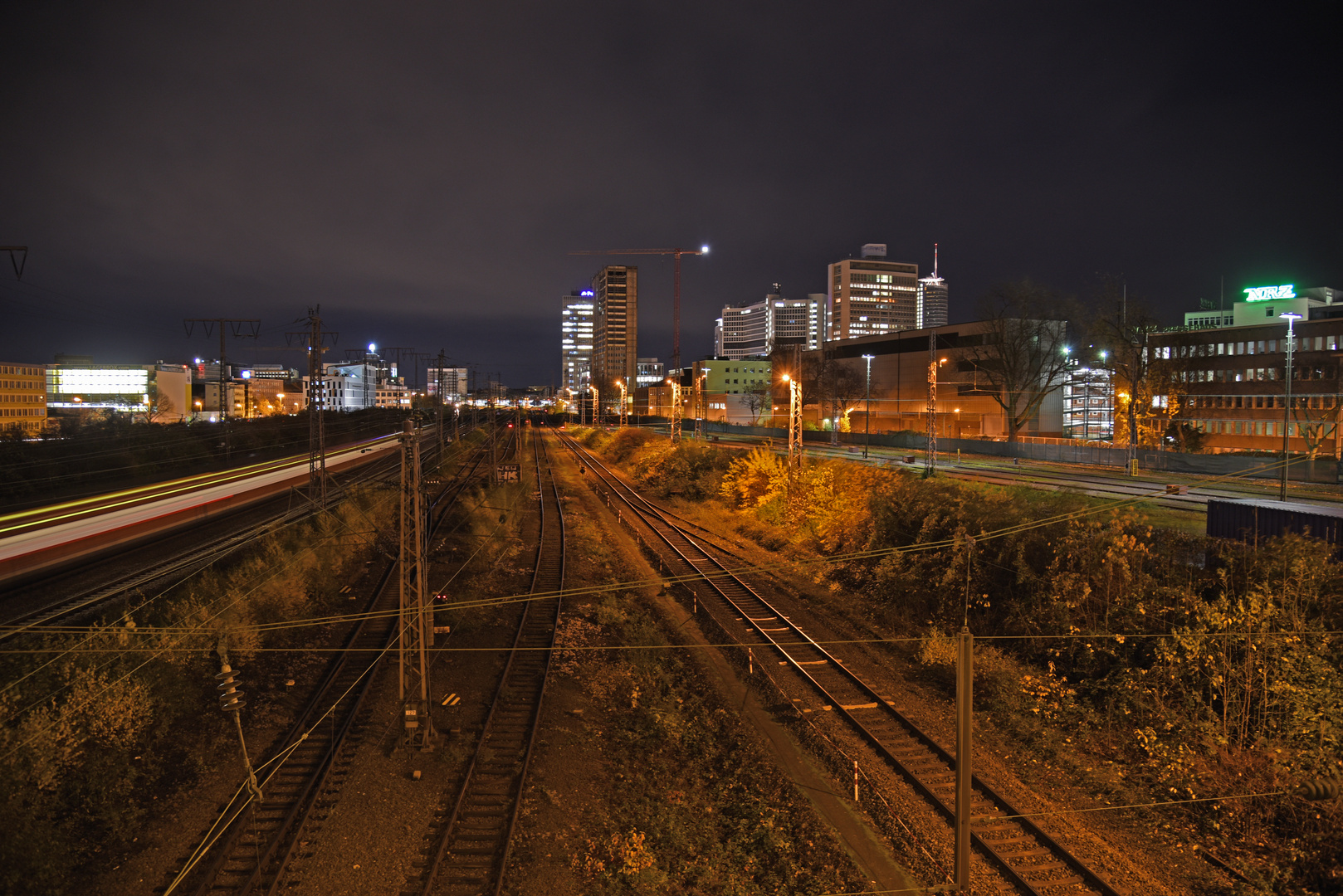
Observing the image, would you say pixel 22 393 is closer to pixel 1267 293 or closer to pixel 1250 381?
pixel 1250 381

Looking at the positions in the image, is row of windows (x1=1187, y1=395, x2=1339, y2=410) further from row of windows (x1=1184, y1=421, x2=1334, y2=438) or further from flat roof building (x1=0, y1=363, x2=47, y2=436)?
flat roof building (x1=0, y1=363, x2=47, y2=436)

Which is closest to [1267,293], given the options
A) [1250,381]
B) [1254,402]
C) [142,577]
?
[1250,381]

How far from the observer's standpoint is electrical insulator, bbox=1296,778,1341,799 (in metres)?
8.34

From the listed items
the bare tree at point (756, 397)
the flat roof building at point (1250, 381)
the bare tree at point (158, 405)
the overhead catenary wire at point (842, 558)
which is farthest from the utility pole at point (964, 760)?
the bare tree at point (158, 405)

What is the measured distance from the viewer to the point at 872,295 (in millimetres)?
153750

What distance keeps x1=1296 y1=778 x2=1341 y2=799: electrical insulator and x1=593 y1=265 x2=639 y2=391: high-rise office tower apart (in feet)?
502

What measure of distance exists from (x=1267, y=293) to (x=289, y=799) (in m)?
79.4

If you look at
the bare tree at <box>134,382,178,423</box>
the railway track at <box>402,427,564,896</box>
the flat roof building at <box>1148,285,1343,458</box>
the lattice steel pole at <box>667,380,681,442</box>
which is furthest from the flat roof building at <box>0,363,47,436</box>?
the flat roof building at <box>1148,285,1343,458</box>

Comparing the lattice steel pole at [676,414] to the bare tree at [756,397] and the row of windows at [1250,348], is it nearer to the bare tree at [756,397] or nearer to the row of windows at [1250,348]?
the row of windows at [1250,348]

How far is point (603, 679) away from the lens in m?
13.3

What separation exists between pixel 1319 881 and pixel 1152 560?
6559 millimetres

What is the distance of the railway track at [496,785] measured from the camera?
25.7 feet

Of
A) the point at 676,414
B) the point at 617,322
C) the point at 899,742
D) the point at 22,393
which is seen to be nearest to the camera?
the point at 899,742

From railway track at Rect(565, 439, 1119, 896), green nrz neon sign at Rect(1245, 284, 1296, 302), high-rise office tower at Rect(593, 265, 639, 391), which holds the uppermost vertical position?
high-rise office tower at Rect(593, 265, 639, 391)
